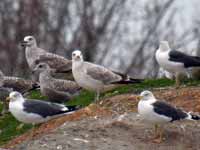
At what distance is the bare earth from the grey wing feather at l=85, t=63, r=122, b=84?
1046 mm

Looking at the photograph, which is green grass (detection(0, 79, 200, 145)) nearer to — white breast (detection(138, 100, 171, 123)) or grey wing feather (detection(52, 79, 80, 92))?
grey wing feather (detection(52, 79, 80, 92))

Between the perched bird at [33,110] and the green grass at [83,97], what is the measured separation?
2.17 m

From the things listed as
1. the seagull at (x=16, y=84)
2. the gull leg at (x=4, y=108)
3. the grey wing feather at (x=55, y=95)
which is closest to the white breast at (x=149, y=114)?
the grey wing feather at (x=55, y=95)

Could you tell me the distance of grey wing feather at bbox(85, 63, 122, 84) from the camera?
1895 centimetres

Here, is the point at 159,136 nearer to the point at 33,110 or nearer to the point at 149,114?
the point at 149,114

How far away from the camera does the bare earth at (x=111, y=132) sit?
1538 centimetres

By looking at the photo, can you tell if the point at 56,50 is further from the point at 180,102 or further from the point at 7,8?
the point at 180,102

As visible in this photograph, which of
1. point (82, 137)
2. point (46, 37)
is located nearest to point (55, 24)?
point (46, 37)

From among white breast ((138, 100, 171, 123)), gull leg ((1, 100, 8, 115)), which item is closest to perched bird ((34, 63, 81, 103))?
gull leg ((1, 100, 8, 115))

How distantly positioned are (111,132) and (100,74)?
10.7 ft

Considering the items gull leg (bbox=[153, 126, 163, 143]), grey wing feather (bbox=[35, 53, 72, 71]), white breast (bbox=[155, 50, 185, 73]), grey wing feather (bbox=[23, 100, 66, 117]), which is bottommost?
gull leg (bbox=[153, 126, 163, 143])

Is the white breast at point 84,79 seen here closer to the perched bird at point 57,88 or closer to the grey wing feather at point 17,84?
the perched bird at point 57,88

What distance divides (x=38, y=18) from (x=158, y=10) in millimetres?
6091

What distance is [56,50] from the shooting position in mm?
45406
